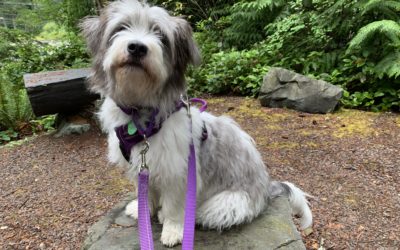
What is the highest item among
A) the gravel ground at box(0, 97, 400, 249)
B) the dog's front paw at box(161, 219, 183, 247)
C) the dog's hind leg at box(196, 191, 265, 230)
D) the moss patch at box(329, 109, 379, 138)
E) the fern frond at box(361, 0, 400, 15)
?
the fern frond at box(361, 0, 400, 15)

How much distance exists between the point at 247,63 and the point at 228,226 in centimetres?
573

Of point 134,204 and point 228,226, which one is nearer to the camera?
point 228,226

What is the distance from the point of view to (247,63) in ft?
26.9

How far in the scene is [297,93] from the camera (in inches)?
272

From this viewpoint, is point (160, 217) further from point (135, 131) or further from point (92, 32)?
point (92, 32)

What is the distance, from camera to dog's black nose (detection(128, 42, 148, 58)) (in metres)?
2.28

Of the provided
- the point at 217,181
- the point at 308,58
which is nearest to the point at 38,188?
the point at 217,181

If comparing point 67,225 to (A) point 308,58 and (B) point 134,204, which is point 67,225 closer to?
(B) point 134,204

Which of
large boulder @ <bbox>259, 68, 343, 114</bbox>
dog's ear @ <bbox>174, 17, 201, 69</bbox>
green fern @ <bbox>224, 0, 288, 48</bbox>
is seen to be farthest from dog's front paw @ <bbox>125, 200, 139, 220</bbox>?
green fern @ <bbox>224, 0, 288, 48</bbox>

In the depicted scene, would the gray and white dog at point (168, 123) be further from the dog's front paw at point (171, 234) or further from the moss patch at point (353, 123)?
the moss patch at point (353, 123)

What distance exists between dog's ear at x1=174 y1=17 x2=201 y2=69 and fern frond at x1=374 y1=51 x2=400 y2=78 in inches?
188

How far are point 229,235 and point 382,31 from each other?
526 centimetres

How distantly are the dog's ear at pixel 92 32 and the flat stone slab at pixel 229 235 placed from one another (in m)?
1.31

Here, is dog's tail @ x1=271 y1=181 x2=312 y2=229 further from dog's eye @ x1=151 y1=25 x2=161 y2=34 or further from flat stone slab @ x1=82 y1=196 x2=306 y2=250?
dog's eye @ x1=151 y1=25 x2=161 y2=34
